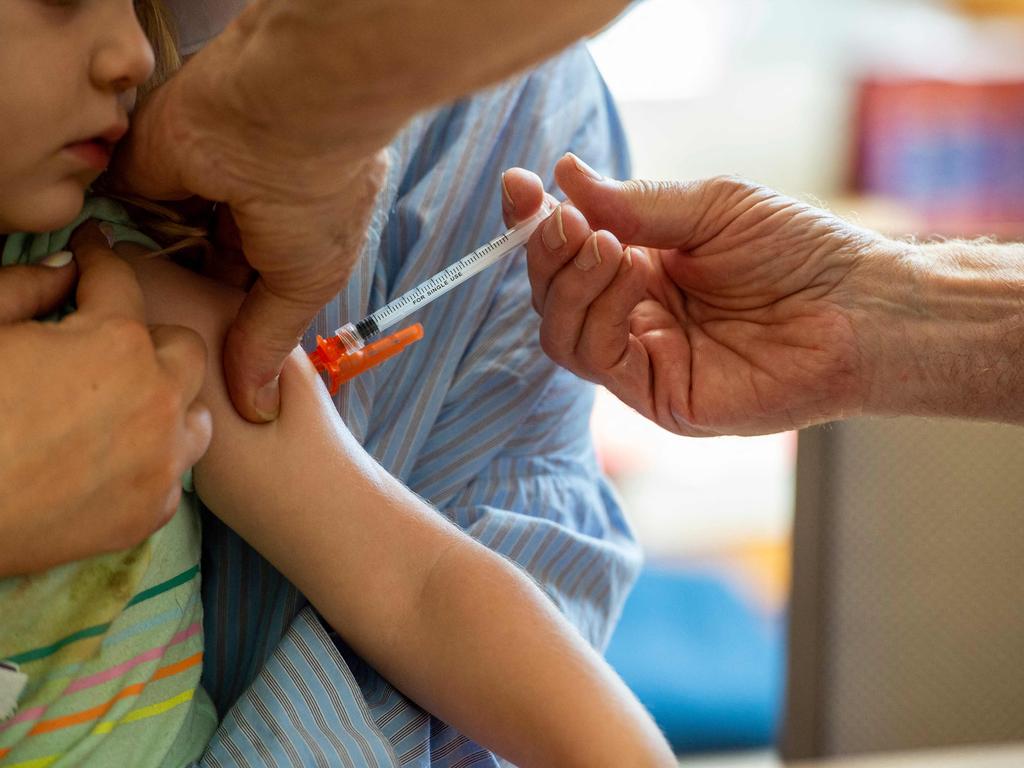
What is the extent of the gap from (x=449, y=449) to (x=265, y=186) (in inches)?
17.2

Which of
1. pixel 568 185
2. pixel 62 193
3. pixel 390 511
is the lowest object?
pixel 390 511

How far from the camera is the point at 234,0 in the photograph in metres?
1.00

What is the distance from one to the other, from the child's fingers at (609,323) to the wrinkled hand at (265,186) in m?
0.37

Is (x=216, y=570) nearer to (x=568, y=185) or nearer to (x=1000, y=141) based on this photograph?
(x=568, y=185)

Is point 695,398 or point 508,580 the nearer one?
point 508,580

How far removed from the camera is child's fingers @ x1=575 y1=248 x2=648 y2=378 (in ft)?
3.74

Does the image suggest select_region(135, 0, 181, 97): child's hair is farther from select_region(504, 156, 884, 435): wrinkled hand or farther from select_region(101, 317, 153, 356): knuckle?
select_region(504, 156, 884, 435): wrinkled hand

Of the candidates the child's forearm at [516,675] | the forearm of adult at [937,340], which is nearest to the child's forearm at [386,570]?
the child's forearm at [516,675]

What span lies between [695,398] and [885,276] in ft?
0.78

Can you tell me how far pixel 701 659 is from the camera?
2830 mm

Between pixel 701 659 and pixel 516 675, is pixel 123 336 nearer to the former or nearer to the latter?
pixel 516 675

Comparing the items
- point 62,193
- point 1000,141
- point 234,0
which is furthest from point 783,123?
point 62,193

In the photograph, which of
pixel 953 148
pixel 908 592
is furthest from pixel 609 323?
pixel 953 148

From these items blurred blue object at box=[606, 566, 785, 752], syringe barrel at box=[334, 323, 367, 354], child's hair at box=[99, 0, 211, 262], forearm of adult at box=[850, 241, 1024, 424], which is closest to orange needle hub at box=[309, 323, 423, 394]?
syringe barrel at box=[334, 323, 367, 354]
